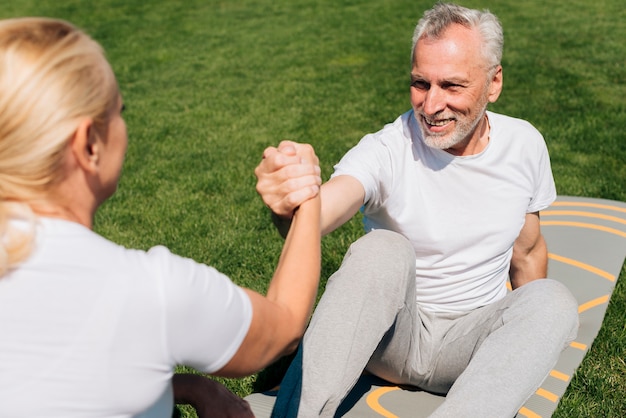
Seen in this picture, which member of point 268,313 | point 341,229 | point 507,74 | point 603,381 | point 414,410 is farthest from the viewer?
point 507,74

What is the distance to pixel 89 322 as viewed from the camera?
1.63 metres

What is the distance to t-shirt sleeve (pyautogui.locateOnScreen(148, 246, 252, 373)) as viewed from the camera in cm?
169

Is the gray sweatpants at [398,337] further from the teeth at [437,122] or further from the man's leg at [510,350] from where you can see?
the teeth at [437,122]

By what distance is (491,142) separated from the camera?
3.46m

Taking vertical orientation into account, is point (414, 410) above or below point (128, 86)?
above

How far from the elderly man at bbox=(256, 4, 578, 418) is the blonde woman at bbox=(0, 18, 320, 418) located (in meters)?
1.11

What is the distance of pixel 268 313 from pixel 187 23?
13085mm

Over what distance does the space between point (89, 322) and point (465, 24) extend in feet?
7.62

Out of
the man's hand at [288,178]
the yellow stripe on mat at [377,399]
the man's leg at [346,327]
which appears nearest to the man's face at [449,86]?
the man's leg at [346,327]

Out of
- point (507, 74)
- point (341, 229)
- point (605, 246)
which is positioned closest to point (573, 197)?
point (605, 246)

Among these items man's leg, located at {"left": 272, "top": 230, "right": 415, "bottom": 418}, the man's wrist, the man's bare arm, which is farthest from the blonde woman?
the man's bare arm

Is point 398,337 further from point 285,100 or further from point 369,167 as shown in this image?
point 285,100

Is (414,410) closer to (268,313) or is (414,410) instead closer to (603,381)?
(603,381)

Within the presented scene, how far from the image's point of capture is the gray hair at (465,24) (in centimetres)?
331
